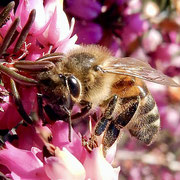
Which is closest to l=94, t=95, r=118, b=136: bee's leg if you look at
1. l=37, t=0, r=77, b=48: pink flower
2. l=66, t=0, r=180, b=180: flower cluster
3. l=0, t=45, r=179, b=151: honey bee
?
l=0, t=45, r=179, b=151: honey bee

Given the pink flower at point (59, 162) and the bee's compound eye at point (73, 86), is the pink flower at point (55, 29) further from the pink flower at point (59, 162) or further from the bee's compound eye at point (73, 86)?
the pink flower at point (59, 162)

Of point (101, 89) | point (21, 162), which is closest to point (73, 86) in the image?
point (101, 89)

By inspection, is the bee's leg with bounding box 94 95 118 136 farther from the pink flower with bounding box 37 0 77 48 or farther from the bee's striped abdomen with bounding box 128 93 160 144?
the pink flower with bounding box 37 0 77 48

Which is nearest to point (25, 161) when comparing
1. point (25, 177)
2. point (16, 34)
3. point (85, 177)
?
point (25, 177)

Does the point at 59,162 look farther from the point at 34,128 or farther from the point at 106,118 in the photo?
the point at 106,118

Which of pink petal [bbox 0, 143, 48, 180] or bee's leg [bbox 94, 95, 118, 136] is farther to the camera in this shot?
bee's leg [bbox 94, 95, 118, 136]

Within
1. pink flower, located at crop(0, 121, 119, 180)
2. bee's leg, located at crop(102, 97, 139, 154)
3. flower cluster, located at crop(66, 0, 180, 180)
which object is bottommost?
flower cluster, located at crop(66, 0, 180, 180)
